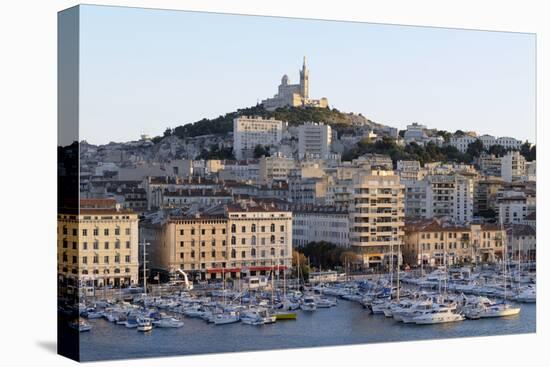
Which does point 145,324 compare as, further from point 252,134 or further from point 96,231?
point 252,134

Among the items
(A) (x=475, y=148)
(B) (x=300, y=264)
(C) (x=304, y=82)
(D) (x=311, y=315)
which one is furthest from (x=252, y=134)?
(A) (x=475, y=148)

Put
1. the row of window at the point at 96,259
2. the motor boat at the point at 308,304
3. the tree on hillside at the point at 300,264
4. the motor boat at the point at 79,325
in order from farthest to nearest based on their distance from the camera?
the tree on hillside at the point at 300,264 → the motor boat at the point at 308,304 → the row of window at the point at 96,259 → the motor boat at the point at 79,325

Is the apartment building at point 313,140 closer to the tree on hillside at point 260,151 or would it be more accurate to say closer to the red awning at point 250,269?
the tree on hillside at point 260,151

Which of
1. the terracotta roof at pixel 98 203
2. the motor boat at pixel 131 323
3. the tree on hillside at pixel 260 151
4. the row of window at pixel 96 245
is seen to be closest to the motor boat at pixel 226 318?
the motor boat at pixel 131 323

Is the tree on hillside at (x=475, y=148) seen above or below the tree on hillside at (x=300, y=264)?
above

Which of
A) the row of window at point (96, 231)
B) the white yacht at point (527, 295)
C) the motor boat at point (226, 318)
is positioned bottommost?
the motor boat at point (226, 318)

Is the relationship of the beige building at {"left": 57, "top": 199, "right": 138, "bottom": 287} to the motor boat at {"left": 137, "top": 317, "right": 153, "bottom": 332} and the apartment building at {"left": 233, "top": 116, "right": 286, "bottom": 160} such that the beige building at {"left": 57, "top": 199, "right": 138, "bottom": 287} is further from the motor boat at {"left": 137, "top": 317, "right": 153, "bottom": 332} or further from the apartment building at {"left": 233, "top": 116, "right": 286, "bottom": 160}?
the apartment building at {"left": 233, "top": 116, "right": 286, "bottom": 160}
